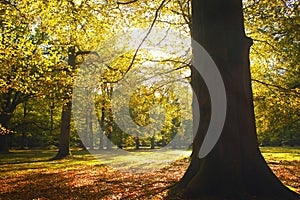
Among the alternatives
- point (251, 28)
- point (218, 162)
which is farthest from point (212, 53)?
point (251, 28)

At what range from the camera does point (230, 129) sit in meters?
6.35

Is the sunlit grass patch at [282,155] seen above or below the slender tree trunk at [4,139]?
below

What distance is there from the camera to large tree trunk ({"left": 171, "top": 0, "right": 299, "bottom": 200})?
6098mm

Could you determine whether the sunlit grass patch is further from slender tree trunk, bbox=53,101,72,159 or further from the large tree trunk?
slender tree trunk, bbox=53,101,72,159

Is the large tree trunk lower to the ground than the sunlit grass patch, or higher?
higher

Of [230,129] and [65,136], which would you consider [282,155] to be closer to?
[65,136]

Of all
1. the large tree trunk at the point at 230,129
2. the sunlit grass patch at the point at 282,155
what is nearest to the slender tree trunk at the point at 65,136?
the sunlit grass patch at the point at 282,155

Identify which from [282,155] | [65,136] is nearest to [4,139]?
[65,136]

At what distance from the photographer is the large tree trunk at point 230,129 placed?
6098mm

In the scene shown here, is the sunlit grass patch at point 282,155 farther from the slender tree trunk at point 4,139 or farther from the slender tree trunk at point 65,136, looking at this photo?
the slender tree trunk at point 4,139

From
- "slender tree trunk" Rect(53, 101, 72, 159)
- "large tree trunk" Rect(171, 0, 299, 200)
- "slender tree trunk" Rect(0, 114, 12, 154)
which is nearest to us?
"large tree trunk" Rect(171, 0, 299, 200)

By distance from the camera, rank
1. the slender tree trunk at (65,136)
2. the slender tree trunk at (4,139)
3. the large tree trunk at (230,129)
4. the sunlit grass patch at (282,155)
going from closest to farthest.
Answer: the large tree trunk at (230,129)
the sunlit grass patch at (282,155)
the slender tree trunk at (65,136)
the slender tree trunk at (4,139)

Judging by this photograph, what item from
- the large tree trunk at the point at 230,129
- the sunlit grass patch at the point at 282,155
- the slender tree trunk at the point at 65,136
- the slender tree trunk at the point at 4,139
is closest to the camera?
the large tree trunk at the point at 230,129

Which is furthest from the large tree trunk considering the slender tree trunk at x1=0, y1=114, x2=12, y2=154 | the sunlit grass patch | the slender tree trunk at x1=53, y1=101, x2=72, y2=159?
the slender tree trunk at x1=0, y1=114, x2=12, y2=154
